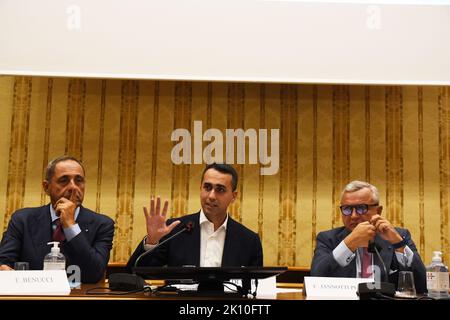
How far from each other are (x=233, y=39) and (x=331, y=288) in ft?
6.89

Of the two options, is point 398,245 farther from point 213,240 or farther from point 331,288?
point 213,240

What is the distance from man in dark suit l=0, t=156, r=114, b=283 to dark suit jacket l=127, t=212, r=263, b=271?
0.23 m

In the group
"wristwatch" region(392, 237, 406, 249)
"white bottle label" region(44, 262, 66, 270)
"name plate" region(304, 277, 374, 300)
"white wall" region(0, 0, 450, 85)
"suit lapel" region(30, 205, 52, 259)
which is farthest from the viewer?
"white wall" region(0, 0, 450, 85)

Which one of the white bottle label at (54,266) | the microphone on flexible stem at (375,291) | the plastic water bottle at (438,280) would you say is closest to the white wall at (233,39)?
the white bottle label at (54,266)

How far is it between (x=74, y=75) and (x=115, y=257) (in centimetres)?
129

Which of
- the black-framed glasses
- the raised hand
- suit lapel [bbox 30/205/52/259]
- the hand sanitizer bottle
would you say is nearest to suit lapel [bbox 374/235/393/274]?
the black-framed glasses

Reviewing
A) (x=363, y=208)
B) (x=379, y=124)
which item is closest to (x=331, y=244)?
(x=363, y=208)

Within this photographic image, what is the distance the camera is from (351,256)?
2.58 meters

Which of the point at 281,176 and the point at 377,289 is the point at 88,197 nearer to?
Result: the point at 281,176

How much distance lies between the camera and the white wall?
3.68 m

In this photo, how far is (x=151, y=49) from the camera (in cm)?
369

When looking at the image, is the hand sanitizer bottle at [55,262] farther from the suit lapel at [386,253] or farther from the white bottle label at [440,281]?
the white bottle label at [440,281]

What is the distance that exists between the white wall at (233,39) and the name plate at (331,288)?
6.22ft

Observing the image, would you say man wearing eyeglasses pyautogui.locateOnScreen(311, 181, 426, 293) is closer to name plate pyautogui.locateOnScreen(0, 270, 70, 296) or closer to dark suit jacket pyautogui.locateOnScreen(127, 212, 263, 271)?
dark suit jacket pyautogui.locateOnScreen(127, 212, 263, 271)
